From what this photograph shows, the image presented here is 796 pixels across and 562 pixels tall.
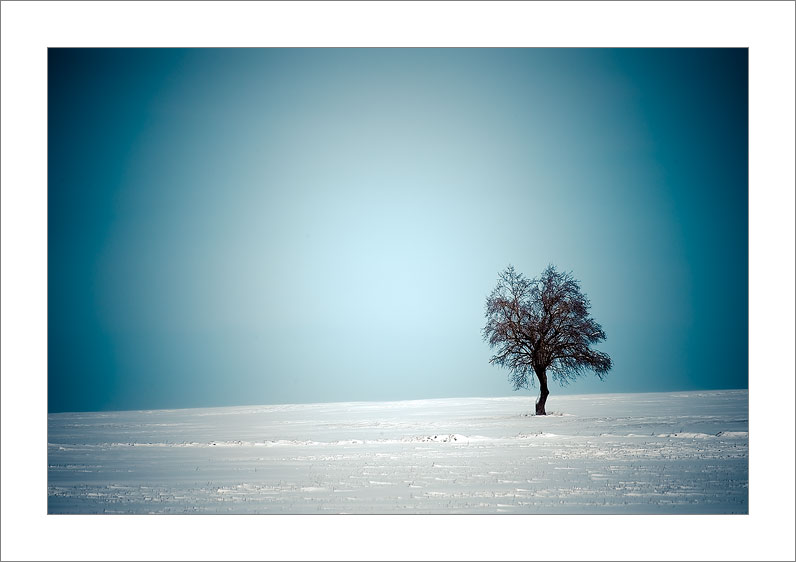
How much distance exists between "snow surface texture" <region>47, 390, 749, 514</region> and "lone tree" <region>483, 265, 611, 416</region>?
146 inches

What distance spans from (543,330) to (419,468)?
56.3ft

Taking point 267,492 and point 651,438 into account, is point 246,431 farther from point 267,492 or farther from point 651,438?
point 651,438

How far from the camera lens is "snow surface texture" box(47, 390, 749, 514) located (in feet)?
54.9

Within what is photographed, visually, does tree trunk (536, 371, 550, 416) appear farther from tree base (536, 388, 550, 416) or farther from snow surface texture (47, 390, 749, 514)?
snow surface texture (47, 390, 749, 514)

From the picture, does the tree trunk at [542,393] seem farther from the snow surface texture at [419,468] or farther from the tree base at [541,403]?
the snow surface texture at [419,468]

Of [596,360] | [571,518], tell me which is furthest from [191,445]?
[596,360]

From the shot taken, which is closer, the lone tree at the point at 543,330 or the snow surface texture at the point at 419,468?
the snow surface texture at the point at 419,468

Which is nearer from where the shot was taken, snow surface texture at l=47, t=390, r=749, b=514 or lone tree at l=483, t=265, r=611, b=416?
snow surface texture at l=47, t=390, r=749, b=514

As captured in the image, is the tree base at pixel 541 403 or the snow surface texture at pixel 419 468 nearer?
the snow surface texture at pixel 419 468

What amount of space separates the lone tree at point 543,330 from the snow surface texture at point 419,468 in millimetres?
3717

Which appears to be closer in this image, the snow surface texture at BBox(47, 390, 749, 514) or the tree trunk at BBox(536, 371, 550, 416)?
the snow surface texture at BBox(47, 390, 749, 514)

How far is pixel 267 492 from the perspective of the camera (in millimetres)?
17938

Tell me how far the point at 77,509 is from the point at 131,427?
20.5 m

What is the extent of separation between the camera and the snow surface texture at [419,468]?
16734 mm
